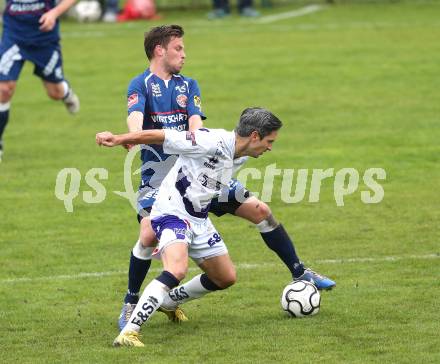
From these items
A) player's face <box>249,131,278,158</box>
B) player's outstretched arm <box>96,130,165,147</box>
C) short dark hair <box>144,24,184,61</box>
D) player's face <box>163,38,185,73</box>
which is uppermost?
short dark hair <box>144,24,184,61</box>

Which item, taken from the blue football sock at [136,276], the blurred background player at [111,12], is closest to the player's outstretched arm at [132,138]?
the blue football sock at [136,276]

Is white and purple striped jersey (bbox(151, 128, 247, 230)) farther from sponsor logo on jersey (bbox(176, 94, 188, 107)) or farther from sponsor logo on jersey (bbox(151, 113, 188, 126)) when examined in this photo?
sponsor logo on jersey (bbox(176, 94, 188, 107))

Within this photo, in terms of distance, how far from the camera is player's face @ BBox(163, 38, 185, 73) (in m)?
9.03

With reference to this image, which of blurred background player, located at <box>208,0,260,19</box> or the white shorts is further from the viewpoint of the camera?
blurred background player, located at <box>208,0,260,19</box>

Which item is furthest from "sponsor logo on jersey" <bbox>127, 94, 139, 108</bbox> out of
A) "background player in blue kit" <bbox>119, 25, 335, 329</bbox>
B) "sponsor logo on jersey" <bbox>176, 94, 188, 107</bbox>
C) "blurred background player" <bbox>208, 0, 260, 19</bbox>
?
"blurred background player" <bbox>208, 0, 260, 19</bbox>

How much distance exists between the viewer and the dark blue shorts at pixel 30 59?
14.9 metres

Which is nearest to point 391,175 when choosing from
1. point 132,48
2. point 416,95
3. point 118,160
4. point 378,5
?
point 118,160

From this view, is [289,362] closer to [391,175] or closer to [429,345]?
[429,345]

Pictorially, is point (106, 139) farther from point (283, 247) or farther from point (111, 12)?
point (111, 12)

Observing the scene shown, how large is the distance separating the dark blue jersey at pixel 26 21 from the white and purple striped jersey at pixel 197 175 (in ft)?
23.5

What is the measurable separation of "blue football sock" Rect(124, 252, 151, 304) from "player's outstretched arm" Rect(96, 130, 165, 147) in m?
1.23

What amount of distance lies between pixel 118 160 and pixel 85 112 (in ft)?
11.9

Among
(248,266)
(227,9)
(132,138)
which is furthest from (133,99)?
(227,9)

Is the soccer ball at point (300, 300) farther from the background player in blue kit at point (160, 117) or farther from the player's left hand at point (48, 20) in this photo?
the player's left hand at point (48, 20)
